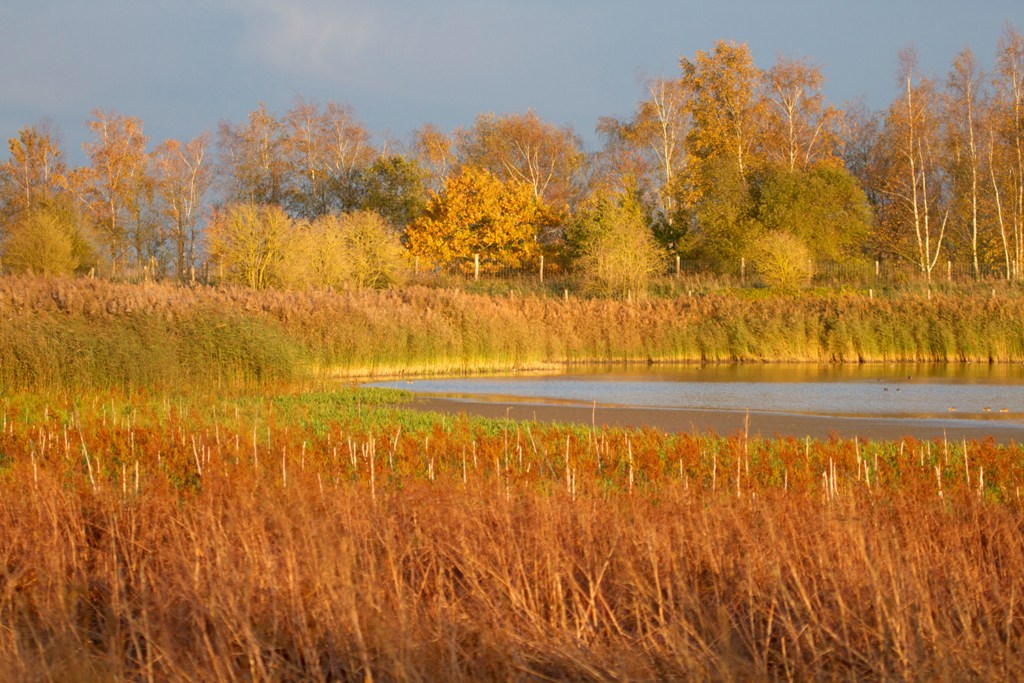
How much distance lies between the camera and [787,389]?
22547 mm

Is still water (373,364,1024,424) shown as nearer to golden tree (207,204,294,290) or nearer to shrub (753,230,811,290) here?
shrub (753,230,811,290)

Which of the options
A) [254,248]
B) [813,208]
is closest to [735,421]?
[254,248]

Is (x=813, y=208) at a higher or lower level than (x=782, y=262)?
higher

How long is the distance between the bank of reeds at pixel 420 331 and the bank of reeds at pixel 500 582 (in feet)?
29.4

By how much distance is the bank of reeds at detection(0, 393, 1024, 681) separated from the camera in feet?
16.5

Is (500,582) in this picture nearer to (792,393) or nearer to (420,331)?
(792,393)

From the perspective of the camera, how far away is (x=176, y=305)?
65.6ft

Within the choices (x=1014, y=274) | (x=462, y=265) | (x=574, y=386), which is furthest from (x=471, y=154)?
(x=574, y=386)

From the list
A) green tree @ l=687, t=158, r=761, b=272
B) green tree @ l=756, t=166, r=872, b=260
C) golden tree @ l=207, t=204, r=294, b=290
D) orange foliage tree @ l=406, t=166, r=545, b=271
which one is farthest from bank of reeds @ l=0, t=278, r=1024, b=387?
orange foliage tree @ l=406, t=166, r=545, b=271

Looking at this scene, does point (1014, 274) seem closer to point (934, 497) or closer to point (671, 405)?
point (671, 405)

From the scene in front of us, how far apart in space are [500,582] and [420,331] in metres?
22.3

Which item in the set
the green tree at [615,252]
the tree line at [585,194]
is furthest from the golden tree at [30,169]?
the green tree at [615,252]

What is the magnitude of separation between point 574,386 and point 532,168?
148ft

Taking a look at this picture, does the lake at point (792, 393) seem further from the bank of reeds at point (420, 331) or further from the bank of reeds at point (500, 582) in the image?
the bank of reeds at point (500, 582)
